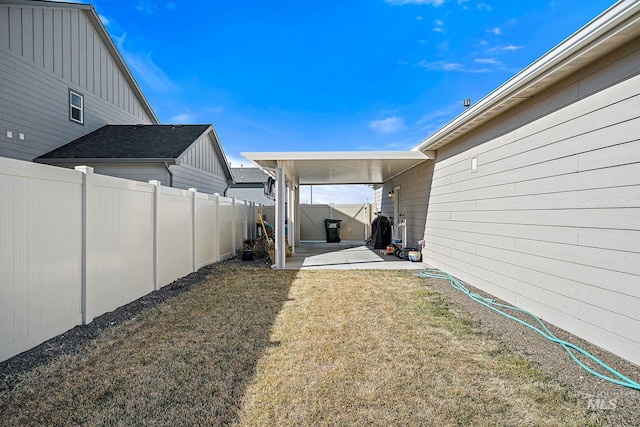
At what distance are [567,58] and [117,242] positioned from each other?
5327mm

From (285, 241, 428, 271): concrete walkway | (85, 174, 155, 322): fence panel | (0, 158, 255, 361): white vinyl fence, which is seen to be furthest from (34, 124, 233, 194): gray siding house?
(85, 174, 155, 322): fence panel

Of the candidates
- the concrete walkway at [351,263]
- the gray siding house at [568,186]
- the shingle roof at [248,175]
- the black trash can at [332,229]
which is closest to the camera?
the gray siding house at [568,186]

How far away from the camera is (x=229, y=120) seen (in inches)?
578

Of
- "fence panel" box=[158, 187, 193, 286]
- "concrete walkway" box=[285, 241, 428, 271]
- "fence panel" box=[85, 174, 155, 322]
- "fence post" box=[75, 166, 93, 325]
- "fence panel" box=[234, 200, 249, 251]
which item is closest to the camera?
"fence post" box=[75, 166, 93, 325]

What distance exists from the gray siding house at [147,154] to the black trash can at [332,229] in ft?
16.6

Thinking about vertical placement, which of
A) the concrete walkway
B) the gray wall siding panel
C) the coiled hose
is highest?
the gray wall siding panel

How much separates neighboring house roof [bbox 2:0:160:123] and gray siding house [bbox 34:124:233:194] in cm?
253

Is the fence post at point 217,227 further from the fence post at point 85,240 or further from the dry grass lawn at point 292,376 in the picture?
the fence post at point 85,240

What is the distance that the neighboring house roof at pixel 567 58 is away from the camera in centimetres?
257

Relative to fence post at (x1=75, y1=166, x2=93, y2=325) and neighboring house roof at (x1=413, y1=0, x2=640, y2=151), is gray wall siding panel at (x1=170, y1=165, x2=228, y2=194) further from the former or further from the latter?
neighboring house roof at (x1=413, y1=0, x2=640, y2=151)

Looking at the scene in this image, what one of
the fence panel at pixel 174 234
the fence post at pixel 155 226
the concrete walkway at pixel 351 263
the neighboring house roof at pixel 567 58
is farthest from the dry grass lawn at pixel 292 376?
the concrete walkway at pixel 351 263

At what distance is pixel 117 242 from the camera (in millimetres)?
3914

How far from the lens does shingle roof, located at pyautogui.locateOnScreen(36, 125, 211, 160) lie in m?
8.70

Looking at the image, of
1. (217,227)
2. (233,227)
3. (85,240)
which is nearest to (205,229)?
(217,227)
